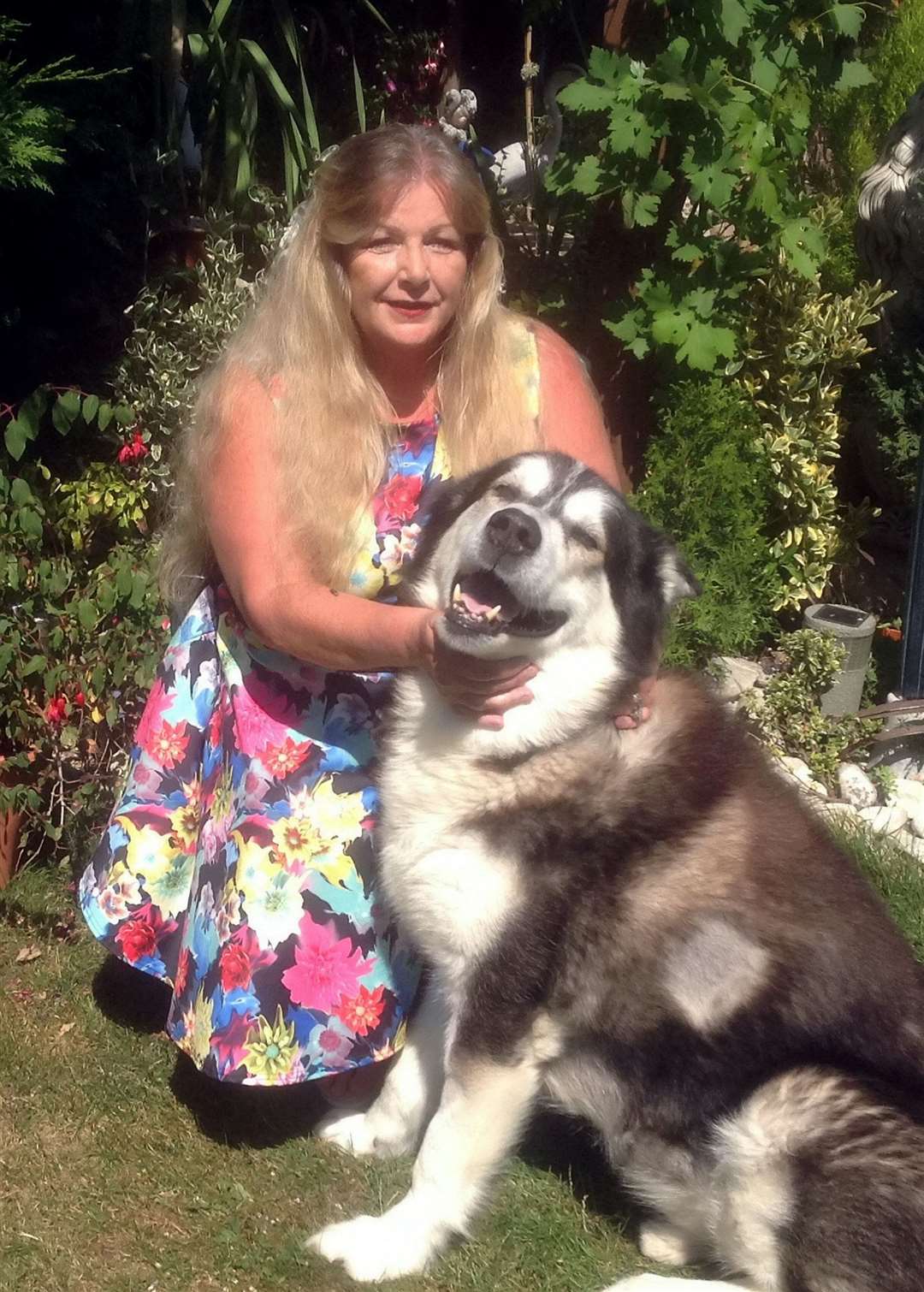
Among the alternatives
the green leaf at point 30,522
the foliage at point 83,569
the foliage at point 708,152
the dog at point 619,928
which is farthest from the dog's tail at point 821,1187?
the foliage at point 708,152

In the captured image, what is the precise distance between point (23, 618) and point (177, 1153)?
4.70ft

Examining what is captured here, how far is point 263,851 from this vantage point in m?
2.59

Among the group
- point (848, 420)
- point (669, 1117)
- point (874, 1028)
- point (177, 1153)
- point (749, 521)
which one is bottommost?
point (177, 1153)

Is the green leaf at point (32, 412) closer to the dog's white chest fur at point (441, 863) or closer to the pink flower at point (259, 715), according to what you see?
the pink flower at point (259, 715)

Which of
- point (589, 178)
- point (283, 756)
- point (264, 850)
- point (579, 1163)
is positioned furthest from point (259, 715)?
point (589, 178)

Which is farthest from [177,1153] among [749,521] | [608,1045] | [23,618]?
[749,521]

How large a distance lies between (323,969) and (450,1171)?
0.57 metres

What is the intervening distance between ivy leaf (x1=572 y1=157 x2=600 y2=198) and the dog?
7.67ft

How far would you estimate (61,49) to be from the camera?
3730mm

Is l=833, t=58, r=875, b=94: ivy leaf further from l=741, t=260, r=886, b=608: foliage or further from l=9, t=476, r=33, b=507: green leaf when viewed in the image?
l=9, t=476, r=33, b=507: green leaf

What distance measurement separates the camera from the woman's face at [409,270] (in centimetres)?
258

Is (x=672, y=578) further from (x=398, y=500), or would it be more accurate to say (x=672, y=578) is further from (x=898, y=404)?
(x=898, y=404)

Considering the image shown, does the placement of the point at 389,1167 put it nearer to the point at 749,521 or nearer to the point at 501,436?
the point at 501,436

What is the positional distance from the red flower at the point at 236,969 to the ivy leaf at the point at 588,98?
3.18 metres
